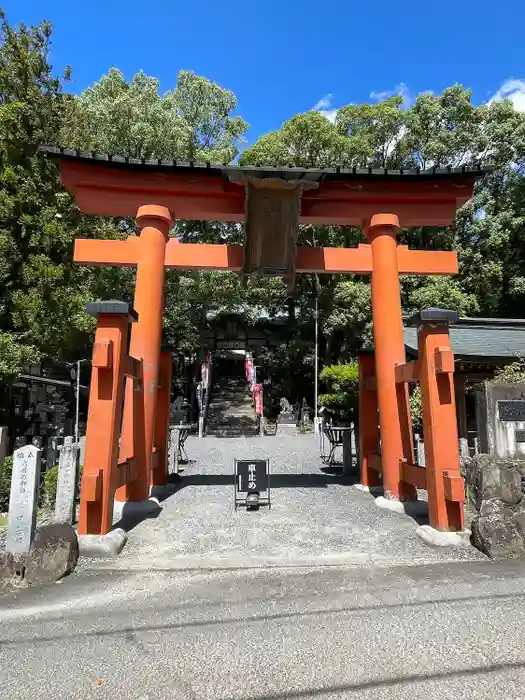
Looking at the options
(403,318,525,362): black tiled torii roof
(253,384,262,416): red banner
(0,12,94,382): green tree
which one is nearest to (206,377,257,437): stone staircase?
(253,384,262,416): red banner

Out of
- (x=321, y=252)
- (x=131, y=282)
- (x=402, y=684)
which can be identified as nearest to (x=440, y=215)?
(x=321, y=252)

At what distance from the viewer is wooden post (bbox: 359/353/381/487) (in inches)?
342

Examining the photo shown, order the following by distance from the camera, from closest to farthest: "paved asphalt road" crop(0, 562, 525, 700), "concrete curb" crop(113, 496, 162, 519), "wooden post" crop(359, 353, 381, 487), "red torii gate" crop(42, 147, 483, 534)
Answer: "paved asphalt road" crop(0, 562, 525, 700) → "concrete curb" crop(113, 496, 162, 519) → "red torii gate" crop(42, 147, 483, 534) → "wooden post" crop(359, 353, 381, 487)

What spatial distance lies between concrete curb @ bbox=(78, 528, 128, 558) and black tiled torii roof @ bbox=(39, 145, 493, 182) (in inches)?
200

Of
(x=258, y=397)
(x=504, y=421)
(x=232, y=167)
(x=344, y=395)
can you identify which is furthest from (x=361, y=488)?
(x=258, y=397)

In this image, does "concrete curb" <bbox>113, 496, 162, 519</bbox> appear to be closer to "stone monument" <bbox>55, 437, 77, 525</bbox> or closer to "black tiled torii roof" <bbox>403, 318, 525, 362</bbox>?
"stone monument" <bbox>55, 437, 77, 525</bbox>

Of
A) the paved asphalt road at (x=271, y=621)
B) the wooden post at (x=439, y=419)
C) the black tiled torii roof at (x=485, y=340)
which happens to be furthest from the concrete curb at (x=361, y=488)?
the black tiled torii roof at (x=485, y=340)

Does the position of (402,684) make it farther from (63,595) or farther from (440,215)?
(440,215)

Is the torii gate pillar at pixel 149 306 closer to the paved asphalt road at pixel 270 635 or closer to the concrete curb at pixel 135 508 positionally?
the concrete curb at pixel 135 508

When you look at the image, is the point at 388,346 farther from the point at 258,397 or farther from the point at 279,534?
the point at 258,397

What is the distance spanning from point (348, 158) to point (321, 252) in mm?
18417

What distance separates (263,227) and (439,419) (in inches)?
152

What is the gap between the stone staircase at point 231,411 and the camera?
25406 mm

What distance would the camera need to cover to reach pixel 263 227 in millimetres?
7504
